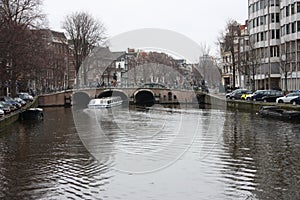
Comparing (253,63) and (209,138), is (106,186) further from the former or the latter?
(253,63)

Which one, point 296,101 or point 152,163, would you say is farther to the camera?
point 296,101

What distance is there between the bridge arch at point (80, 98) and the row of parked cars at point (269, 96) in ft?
89.0

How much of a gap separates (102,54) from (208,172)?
215ft

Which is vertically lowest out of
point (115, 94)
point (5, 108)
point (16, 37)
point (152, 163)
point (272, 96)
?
point (152, 163)

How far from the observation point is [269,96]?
5494cm

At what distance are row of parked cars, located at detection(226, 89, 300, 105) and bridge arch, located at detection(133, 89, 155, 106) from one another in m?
21.6

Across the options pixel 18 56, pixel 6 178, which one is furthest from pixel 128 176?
pixel 18 56

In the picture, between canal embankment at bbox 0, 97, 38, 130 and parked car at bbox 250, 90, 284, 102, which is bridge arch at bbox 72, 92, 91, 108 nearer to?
canal embankment at bbox 0, 97, 38, 130

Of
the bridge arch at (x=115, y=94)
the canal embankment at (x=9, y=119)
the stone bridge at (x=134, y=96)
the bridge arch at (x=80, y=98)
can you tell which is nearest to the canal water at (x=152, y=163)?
the canal embankment at (x=9, y=119)

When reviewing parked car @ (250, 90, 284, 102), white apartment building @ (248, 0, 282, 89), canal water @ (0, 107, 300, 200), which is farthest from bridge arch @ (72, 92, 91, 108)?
canal water @ (0, 107, 300, 200)

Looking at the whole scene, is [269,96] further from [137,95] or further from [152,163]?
[137,95]

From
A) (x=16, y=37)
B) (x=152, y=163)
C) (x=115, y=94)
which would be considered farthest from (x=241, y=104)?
(x=152, y=163)

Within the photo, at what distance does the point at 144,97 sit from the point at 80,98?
41.2 ft

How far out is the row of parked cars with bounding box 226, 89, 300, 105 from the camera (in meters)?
47.7
